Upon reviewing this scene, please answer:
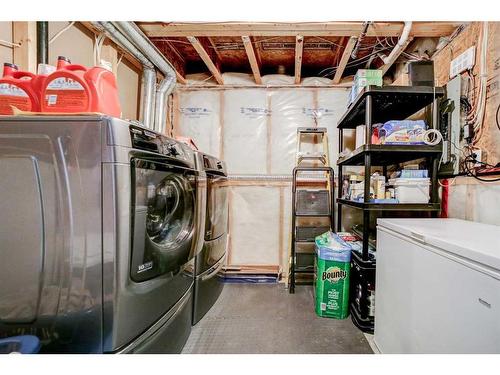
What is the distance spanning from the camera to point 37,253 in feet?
2.77

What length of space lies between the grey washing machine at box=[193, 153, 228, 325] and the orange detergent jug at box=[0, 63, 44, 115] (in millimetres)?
861

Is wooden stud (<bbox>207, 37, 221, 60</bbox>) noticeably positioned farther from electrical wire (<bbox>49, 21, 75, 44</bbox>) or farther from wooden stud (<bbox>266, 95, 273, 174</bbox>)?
electrical wire (<bbox>49, 21, 75, 44</bbox>)

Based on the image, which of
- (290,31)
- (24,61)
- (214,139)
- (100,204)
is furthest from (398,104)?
(24,61)

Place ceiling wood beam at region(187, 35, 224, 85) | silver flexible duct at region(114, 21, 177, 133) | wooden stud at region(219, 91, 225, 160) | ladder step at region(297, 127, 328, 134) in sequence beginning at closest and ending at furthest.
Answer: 1. silver flexible duct at region(114, 21, 177, 133)
2. ceiling wood beam at region(187, 35, 224, 85)
3. ladder step at region(297, 127, 328, 134)
4. wooden stud at region(219, 91, 225, 160)

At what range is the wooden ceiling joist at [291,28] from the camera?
5.77ft

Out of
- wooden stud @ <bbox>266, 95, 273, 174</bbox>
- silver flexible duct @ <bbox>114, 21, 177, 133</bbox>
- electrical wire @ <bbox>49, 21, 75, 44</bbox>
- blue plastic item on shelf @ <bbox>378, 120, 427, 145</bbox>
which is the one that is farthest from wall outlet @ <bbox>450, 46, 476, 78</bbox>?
electrical wire @ <bbox>49, 21, 75, 44</bbox>

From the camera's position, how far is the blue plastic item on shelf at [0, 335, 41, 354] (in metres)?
0.83

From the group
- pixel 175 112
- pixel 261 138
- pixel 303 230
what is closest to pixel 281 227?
pixel 303 230

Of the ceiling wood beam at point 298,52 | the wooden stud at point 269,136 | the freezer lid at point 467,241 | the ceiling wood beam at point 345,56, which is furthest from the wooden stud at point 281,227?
the freezer lid at point 467,241

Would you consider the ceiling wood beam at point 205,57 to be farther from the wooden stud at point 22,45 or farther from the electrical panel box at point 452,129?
the electrical panel box at point 452,129

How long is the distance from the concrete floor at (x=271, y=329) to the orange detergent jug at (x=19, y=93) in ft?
5.12

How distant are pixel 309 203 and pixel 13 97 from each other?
85.8 inches

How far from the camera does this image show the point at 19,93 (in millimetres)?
1017
